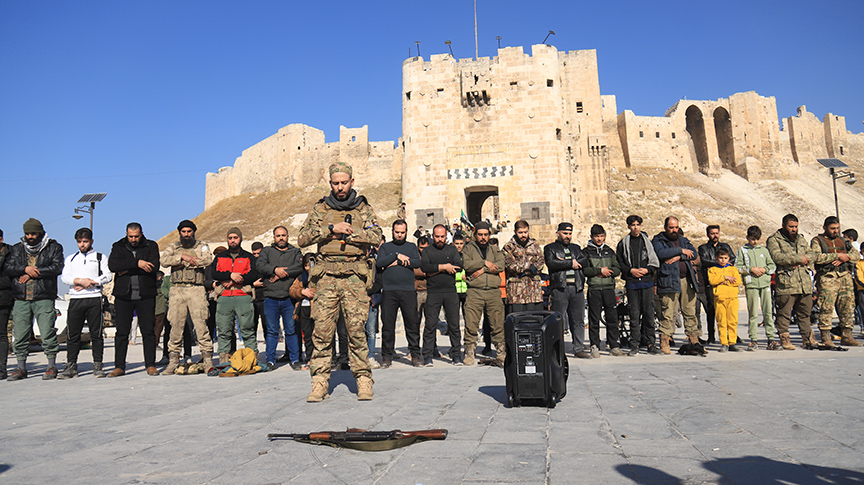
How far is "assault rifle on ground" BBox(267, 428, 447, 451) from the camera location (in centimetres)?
307

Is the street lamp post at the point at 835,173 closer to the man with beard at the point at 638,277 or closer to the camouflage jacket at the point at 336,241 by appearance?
the man with beard at the point at 638,277

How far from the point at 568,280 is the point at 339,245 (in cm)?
368

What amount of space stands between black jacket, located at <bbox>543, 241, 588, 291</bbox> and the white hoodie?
220 inches

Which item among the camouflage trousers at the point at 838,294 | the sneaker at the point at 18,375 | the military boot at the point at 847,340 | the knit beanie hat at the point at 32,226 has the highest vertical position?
the knit beanie hat at the point at 32,226

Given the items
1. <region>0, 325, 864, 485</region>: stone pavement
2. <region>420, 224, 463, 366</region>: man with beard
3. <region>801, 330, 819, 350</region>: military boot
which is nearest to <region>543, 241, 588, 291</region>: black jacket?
<region>420, 224, 463, 366</region>: man with beard

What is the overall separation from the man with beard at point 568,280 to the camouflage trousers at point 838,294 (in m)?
3.45

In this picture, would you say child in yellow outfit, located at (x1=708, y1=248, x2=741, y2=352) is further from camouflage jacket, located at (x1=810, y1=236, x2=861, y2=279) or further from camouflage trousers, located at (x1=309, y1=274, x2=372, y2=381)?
camouflage trousers, located at (x1=309, y1=274, x2=372, y2=381)

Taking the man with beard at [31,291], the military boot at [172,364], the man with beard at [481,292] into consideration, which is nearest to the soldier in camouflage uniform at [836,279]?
the man with beard at [481,292]

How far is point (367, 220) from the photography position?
198 inches

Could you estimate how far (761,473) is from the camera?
8.20ft

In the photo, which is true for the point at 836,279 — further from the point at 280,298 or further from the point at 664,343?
the point at 280,298

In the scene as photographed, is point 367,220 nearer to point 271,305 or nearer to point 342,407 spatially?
point 342,407

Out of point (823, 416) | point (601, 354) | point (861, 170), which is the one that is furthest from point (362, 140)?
point (861, 170)

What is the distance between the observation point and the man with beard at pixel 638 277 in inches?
291
